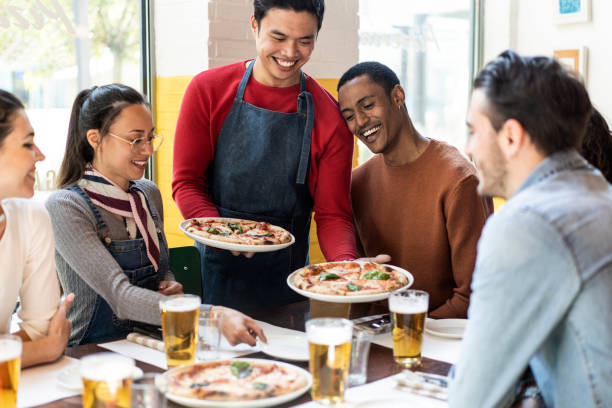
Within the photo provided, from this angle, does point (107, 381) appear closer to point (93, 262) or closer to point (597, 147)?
point (93, 262)

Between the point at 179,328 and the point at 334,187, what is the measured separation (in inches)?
43.7

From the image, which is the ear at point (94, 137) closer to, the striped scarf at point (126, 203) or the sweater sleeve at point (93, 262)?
the striped scarf at point (126, 203)

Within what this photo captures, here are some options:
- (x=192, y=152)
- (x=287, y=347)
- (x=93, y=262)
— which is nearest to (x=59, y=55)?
(x=192, y=152)

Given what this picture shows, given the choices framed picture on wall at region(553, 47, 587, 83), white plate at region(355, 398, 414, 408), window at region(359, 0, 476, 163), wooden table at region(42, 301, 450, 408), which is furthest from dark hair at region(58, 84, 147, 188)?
framed picture on wall at region(553, 47, 587, 83)

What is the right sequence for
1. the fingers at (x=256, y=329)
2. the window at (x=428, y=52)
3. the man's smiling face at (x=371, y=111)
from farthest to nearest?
the window at (x=428, y=52), the man's smiling face at (x=371, y=111), the fingers at (x=256, y=329)

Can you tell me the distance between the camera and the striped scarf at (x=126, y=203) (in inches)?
86.0

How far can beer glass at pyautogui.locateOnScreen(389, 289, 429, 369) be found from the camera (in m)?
1.67

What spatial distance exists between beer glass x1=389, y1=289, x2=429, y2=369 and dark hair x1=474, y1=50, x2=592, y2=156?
504 millimetres

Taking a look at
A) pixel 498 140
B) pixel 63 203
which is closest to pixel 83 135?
pixel 63 203

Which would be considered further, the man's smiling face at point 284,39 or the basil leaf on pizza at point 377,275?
the man's smiling face at point 284,39

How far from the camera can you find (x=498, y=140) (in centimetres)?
140

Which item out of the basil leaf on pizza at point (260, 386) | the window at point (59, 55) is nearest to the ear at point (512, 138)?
the basil leaf on pizza at point (260, 386)

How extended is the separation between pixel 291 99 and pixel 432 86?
110 inches

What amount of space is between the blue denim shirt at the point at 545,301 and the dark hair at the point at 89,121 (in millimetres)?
1371
